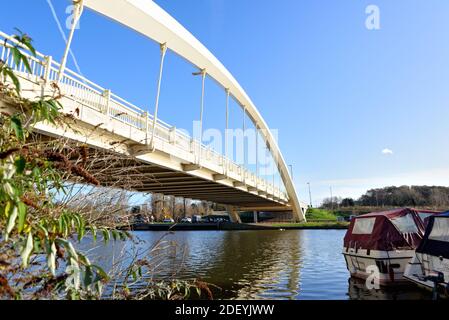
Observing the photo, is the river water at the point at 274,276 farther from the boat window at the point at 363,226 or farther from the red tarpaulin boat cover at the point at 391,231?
the boat window at the point at 363,226

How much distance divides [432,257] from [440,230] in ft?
2.52

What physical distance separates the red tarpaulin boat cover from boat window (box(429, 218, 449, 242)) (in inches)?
54.7

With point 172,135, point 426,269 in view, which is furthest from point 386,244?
point 172,135

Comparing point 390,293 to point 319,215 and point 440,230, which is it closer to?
point 440,230

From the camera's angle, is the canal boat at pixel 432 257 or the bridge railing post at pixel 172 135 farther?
the bridge railing post at pixel 172 135

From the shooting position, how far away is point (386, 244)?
970cm

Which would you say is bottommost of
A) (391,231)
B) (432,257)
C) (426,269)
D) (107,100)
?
(426,269)

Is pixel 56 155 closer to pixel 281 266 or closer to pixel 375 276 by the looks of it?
pixel 375 276

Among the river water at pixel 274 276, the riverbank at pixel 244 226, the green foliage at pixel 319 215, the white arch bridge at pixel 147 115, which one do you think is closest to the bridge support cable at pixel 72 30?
the white arch bridge at pixel 147 115

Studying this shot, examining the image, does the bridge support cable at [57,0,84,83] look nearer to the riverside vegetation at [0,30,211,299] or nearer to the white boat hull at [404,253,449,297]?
the riverside vegetation at [0,30,211,299]

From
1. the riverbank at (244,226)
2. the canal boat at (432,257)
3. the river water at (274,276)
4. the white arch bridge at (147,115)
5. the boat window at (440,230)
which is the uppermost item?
the white arch bridge at (147,115)

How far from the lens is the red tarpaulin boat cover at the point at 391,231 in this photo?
9805 millimetres
